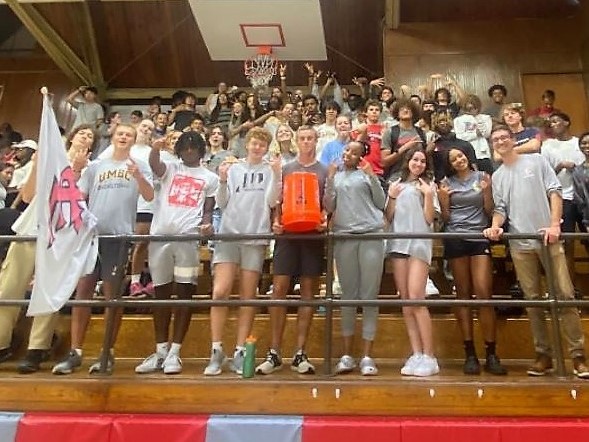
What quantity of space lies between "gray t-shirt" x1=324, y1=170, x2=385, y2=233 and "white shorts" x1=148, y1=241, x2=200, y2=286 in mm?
904

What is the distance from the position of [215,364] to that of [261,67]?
740cm

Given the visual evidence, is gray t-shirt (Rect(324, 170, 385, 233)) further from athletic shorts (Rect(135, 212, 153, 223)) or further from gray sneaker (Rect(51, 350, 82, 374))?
gray sneaker (Rect(51, 350, 82, 374))

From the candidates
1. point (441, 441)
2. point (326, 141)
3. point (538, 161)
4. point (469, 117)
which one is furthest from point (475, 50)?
point (441, 441)

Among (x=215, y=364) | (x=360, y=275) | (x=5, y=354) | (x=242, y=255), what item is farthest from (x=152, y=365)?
(x=360, y=275)

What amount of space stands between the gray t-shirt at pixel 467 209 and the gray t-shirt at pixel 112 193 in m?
1.98

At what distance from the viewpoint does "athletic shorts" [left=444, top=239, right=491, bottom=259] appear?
4.39 metres

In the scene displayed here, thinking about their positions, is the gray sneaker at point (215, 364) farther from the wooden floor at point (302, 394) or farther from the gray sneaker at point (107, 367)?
the gray sneaker at point (107, 367)

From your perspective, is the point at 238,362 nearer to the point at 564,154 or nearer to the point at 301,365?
the point at 301,365

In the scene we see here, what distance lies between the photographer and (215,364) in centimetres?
414

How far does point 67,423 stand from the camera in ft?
12.7

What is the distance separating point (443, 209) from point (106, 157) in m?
2.30

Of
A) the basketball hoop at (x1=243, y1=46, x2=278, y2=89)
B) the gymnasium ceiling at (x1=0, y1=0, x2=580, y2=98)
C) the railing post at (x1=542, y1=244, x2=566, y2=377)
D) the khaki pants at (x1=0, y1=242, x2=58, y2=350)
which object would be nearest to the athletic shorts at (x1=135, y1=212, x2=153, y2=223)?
the khaki pants at (x1=0, y1=242, x2=58, y2=350)

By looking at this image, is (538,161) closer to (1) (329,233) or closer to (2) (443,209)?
(2) (443,209)

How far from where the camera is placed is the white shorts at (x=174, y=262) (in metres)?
4.34
